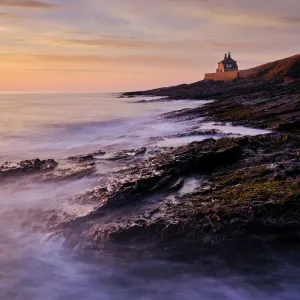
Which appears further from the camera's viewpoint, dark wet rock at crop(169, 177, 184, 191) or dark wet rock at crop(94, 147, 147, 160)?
dark wet rock at crop(94, 147, 147, 160)

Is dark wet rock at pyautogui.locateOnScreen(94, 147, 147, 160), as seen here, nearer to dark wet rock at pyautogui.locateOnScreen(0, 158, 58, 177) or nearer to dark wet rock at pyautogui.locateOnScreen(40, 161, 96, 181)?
dark wet rock at pyautogui.locateOnScreen(40, 161, 96, 181)

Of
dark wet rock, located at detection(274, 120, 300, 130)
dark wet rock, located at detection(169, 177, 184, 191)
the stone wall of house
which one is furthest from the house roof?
dark wet rock, located at detection(169, 177, 184, 191)

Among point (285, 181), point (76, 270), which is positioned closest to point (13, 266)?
point (76, 270)

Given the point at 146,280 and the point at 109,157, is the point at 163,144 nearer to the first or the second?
the point at 109,157

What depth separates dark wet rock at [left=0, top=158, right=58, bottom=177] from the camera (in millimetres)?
9961

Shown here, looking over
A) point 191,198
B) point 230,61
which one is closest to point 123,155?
point 191,198

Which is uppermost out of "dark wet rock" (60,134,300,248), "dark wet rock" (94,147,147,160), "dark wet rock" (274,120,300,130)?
"dark wet rock" (274,120,300,130)

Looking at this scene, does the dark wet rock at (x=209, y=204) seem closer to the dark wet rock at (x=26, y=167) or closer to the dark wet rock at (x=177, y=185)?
the dark wet rock at (x=177, y=185)

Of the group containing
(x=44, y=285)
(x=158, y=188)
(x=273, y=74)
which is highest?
(x=273, y=74)

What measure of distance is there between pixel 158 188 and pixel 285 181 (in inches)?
94.7

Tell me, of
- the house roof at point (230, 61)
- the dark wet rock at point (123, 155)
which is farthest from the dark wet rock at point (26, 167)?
the house roof at point (230, 61)

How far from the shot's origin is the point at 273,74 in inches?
2446

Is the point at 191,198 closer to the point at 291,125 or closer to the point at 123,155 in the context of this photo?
the point at 123,155

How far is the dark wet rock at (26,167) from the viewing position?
32.7 ft
